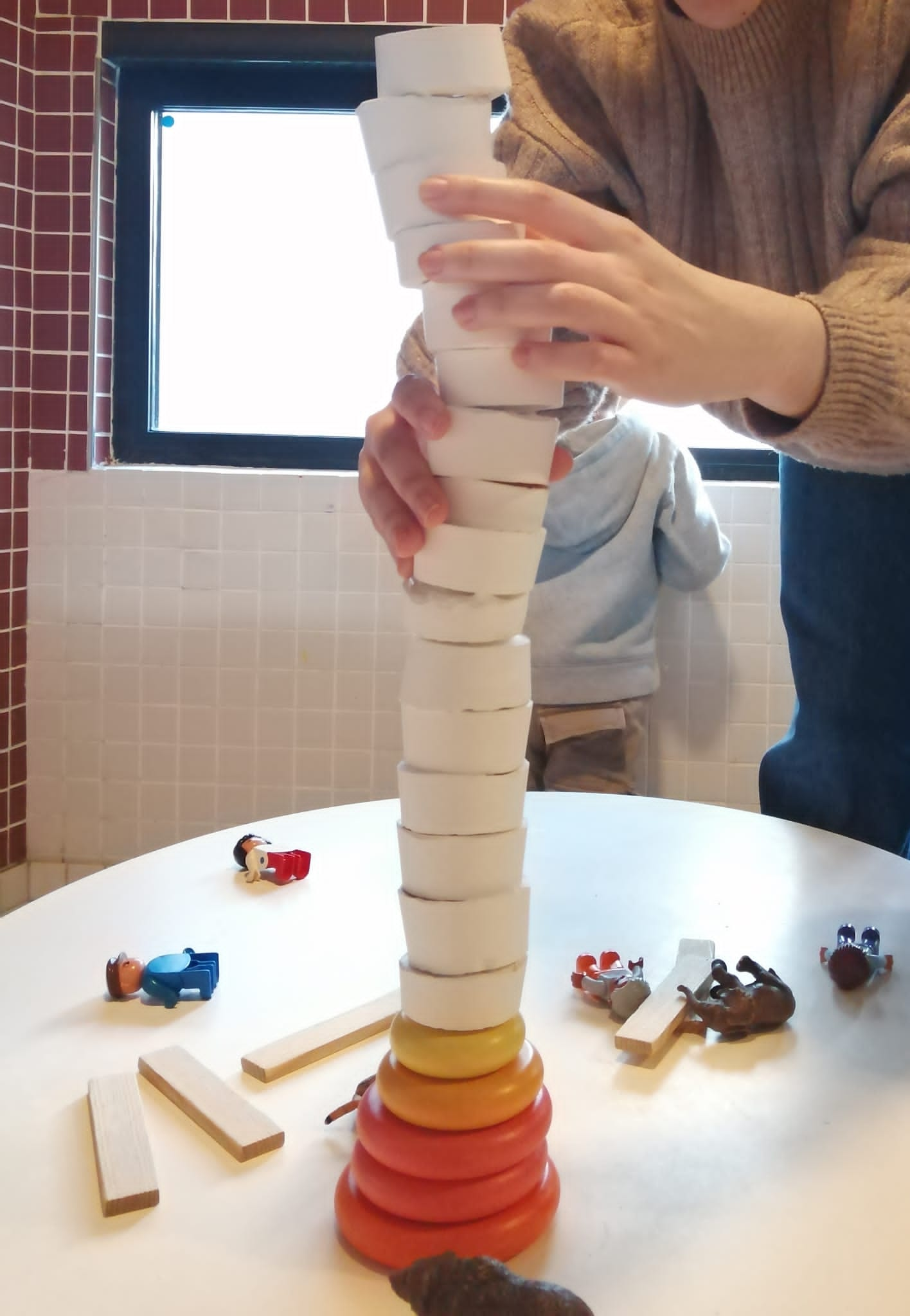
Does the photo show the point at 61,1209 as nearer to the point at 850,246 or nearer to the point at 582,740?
the point at 850,246

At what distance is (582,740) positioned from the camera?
188cm

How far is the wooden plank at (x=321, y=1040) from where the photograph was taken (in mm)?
665

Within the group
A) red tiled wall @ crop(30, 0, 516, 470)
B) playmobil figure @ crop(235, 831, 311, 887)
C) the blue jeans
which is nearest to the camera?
playmobil figure @ crop(235, 831, 311, 887)

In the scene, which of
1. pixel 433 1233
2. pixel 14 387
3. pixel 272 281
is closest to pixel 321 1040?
pixel 433 1233

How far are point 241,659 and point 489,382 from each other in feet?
5.28

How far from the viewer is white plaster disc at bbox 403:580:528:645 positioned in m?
0.54

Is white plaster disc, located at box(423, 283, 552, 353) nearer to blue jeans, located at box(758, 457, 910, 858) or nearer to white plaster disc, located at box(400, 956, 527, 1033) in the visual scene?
white plaster disc, located at box(400, 956, 527, 1033)

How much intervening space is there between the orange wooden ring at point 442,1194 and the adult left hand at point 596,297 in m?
0.37

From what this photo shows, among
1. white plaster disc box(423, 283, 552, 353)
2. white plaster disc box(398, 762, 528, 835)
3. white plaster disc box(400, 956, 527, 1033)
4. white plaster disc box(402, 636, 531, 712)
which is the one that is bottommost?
white plaster disc box(400, 956, 527, 1033)

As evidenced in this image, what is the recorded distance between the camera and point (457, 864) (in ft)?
1.78

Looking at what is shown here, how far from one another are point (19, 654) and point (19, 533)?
22 centimetres

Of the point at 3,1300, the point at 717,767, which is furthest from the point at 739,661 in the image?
the point at 3,1300

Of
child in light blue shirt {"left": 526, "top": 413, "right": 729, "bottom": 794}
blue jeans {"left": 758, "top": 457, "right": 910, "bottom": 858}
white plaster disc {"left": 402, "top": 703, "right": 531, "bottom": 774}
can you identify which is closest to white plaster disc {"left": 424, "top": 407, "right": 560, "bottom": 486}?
white plaster disc {"left": 402, "top": 703, "right": 531, "bottom": 774}

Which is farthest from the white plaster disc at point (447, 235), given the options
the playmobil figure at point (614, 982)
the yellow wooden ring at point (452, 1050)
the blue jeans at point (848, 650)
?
the blue jeans at point (848, 650)
